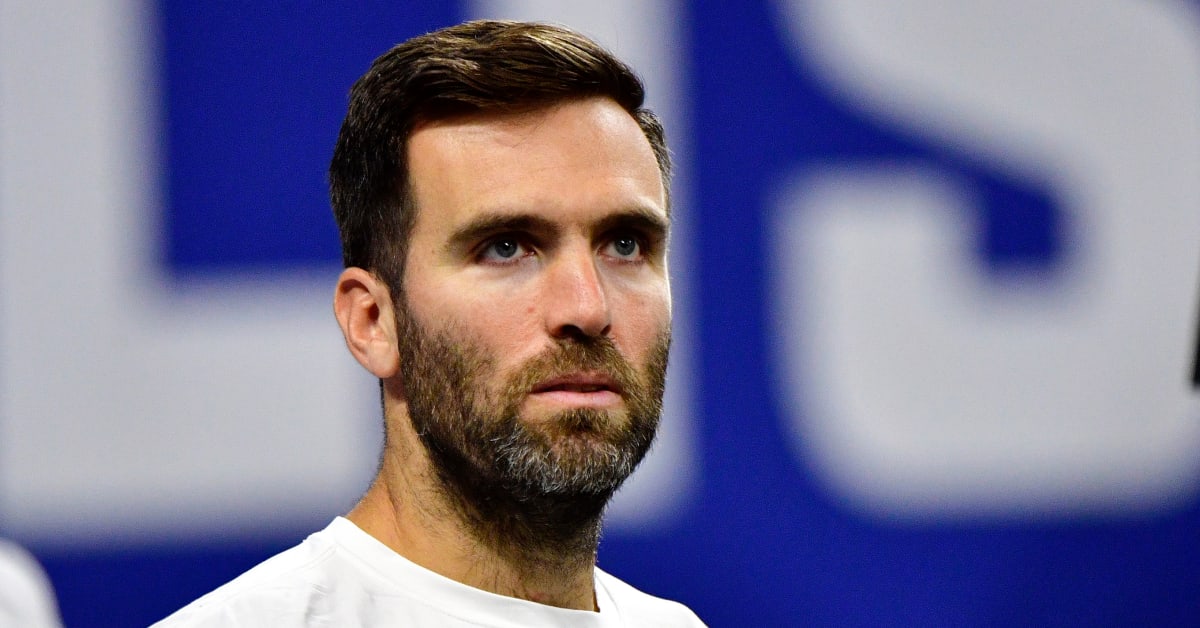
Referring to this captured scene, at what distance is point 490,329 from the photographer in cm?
198

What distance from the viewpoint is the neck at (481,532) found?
2.06 metres

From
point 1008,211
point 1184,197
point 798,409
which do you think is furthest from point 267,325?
point 1184,197

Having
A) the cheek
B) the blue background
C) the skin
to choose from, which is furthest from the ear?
the blue background

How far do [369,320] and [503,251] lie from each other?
0.26 m

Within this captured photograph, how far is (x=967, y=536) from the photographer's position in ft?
12.2

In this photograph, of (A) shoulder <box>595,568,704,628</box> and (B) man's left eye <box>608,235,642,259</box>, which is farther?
(A) shoulder <box>595,568,704,628</box>

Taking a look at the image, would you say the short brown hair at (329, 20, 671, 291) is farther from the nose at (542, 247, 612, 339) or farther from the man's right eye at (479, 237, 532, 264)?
the nose at (542, 247, 612, 339)

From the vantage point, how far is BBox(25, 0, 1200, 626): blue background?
11.4 ft

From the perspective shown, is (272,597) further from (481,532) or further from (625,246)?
(625,246)

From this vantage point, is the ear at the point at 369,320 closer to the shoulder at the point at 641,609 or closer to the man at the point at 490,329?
the man at the point at 490,329

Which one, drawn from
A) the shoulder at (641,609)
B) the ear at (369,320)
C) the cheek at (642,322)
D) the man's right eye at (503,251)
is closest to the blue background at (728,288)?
the shoulder at (641,609)

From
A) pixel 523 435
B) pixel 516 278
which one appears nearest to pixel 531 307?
pixel 516 278

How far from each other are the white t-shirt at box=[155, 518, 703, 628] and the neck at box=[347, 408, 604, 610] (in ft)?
0.11

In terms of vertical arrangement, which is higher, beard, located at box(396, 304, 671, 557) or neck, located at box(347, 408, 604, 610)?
beard, located at box(396, 304, 671, 557)
